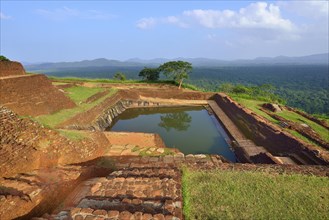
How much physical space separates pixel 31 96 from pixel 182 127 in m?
8.70

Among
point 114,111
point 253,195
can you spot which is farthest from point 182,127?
point 253,195

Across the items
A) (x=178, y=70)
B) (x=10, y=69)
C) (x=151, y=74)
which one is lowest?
(x=151, y=74)

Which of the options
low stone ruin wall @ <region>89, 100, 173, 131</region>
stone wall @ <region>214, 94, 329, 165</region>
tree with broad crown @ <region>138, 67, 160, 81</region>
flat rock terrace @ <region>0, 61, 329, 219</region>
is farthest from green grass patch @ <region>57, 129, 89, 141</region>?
tree with broad crown @ <region>138, 67, 160, 81</region>

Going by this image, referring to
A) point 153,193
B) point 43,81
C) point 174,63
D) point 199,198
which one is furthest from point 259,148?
point 174,63

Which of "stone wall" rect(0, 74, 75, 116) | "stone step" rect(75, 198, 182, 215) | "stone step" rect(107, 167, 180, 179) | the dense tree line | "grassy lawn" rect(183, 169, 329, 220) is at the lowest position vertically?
the dense tree line

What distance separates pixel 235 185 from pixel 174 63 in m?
23.3

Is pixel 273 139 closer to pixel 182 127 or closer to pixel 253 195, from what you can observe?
pixel 182 127

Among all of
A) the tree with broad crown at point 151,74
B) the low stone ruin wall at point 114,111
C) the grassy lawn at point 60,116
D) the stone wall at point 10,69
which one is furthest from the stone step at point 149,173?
the tree with broad crown at point 151,74

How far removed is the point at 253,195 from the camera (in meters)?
4.63

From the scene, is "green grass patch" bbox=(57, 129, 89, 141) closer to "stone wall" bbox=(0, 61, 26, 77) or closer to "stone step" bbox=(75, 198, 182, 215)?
"stone step" bbox=(75, 198, 182, 215)

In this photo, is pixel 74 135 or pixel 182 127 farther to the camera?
pixel 182 127

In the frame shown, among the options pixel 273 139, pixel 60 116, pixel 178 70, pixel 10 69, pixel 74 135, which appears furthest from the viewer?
pixel 178 70

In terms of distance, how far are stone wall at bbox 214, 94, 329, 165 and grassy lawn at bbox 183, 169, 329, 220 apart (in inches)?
103

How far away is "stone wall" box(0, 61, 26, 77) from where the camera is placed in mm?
11655
